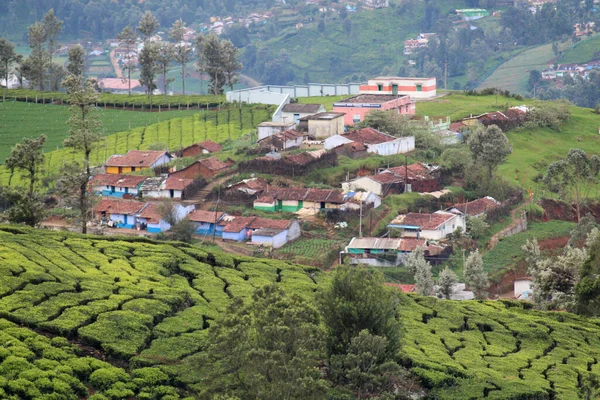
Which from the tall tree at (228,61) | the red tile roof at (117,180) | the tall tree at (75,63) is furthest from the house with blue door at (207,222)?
the tall tree at (75,63)

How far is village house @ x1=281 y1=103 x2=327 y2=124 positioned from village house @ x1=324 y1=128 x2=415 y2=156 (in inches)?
312

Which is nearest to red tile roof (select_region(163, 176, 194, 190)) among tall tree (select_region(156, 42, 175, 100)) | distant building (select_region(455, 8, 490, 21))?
tall tree (select_region(156, 42, 175, 100))

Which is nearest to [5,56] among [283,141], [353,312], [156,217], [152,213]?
[283,141]

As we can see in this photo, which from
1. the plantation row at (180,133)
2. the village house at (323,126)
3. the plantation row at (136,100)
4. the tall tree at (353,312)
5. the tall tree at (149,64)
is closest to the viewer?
the tall tree at (353,312)

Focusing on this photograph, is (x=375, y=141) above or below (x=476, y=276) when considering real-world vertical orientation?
above

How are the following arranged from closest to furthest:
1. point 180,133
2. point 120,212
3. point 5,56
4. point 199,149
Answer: point 120,212 → point 199,149 → point 180,133 → point 5,56

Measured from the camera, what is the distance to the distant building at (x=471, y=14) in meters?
175

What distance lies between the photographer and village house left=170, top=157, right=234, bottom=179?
6469cm

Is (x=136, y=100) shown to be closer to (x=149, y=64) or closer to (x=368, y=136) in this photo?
(x=149, y=64)

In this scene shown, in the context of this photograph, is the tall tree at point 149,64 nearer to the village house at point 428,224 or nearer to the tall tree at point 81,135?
the village house at point 428,224

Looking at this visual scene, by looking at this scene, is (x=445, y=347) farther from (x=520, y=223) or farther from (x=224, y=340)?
(x=520, y=223)

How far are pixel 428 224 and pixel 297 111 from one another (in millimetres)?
24276

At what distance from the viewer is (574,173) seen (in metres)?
65.8

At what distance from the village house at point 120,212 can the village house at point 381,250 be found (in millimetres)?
13023
